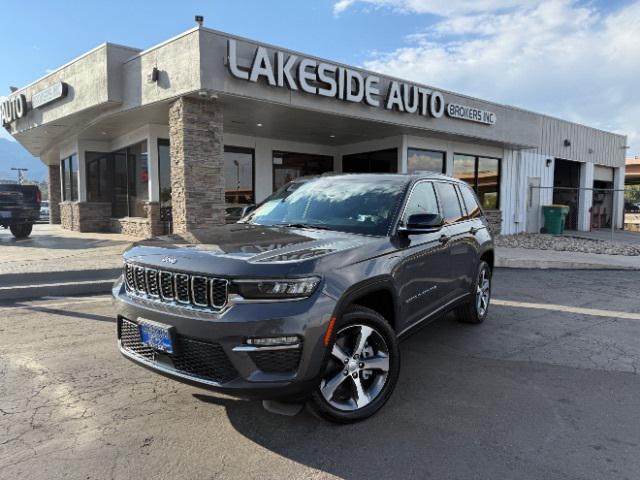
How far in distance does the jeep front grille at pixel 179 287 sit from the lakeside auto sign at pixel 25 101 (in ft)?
41.3

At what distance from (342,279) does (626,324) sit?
5.02 m

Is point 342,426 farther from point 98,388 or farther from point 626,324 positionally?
point 626,324

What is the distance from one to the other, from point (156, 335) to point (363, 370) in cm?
145

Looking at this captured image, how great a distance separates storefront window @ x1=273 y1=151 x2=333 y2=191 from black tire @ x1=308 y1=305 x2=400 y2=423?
13.9m

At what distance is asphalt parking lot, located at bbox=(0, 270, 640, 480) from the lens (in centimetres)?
275

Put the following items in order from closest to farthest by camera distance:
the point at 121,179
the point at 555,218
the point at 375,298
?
the point at 375,298 < the point at 121,179 < the point at 555,218

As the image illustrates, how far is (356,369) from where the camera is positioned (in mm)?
3238

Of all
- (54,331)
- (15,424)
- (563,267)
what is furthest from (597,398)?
(563,267)

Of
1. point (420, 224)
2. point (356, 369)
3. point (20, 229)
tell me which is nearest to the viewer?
point (356, 369)

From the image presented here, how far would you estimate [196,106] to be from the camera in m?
10.7

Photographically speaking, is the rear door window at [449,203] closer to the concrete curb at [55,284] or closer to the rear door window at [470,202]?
the rear door window at [470,202]

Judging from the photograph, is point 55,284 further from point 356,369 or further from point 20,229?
point 20,229

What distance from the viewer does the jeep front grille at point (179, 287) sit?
2.87 m

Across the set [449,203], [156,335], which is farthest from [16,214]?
[449,203]
